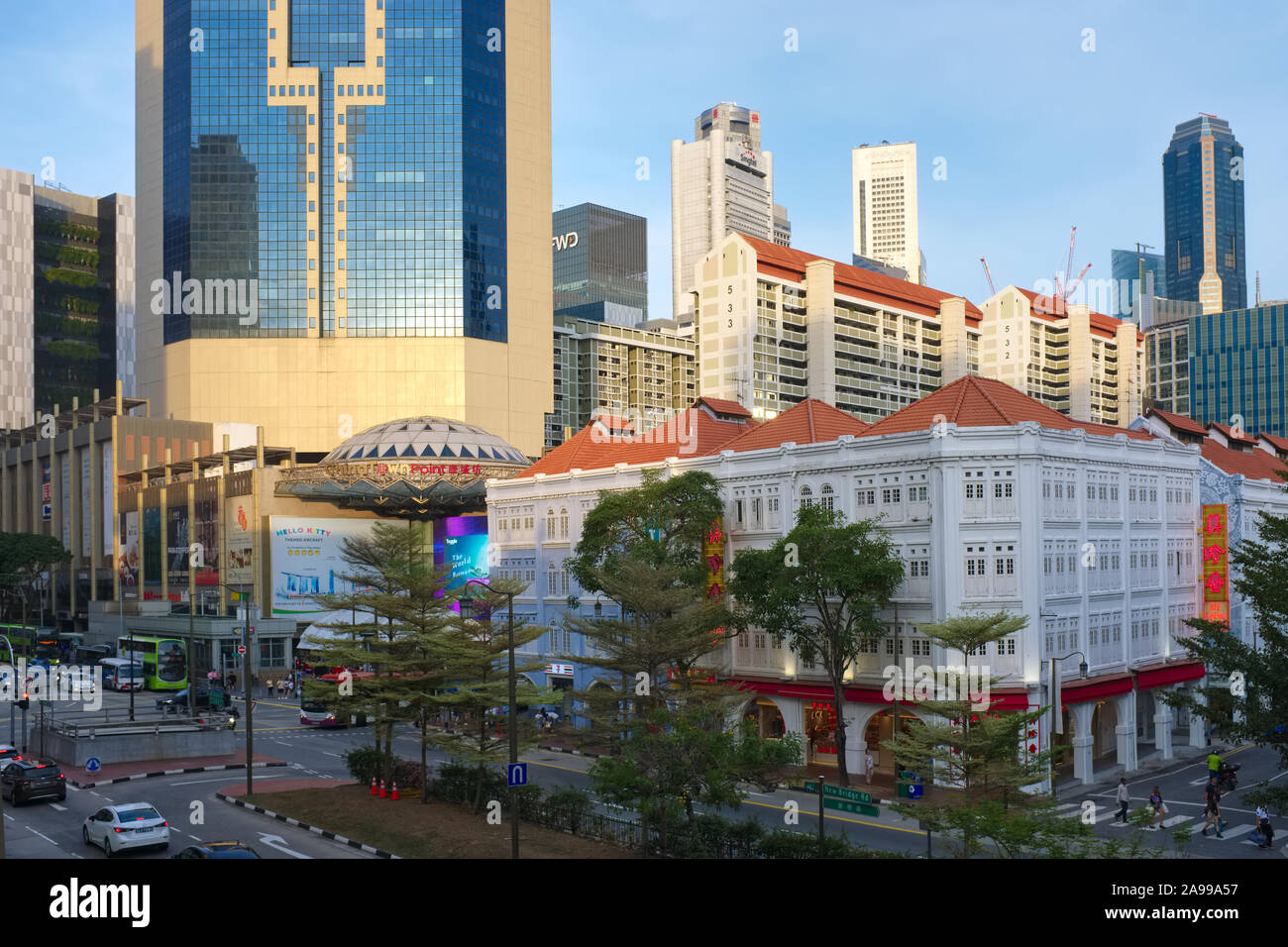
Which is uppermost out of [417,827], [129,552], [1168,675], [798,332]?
[798,332]

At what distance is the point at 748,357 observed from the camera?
509ft

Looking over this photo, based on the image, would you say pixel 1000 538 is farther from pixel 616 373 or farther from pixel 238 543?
pixel 616 373

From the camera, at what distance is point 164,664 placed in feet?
283

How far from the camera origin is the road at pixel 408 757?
120 ft

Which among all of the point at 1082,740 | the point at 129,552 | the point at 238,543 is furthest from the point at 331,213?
the point at 1082,740

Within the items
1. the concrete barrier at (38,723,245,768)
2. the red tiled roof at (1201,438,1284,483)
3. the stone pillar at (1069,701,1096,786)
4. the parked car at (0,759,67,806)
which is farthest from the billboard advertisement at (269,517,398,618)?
the stone pillar at (1069,701,1096,786)

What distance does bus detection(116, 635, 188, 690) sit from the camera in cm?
8581

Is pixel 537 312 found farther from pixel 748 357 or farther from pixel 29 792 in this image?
pixel 29 792

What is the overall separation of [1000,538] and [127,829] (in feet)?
117

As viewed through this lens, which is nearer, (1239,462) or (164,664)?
(1239,462)

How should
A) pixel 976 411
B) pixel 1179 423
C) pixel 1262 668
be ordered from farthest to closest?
pixel 1179 423, pixel 976 411, pixel 1262 668

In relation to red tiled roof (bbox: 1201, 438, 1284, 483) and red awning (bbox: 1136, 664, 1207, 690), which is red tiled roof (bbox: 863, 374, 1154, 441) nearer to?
red awning (bbox: 1136, 664, 1207, 690)

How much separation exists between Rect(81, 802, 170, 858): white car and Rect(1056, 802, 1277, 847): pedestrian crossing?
2847 cm
